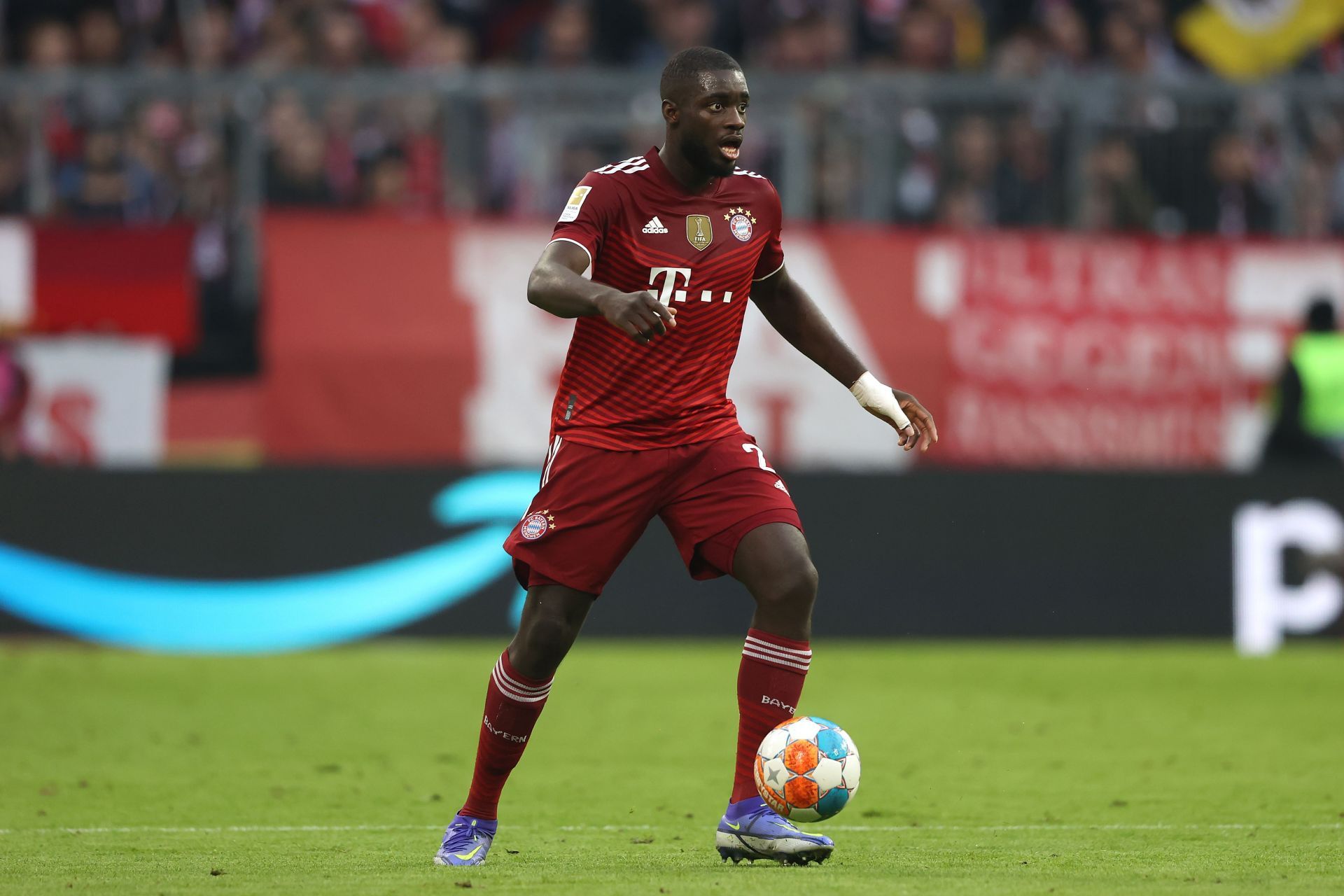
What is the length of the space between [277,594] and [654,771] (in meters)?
5.41

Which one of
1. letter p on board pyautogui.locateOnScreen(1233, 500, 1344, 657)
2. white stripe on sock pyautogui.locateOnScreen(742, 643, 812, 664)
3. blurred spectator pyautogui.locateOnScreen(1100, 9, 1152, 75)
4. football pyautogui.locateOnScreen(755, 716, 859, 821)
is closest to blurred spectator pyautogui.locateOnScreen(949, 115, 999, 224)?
blurred spectator pyautogui.locateOnScreen(1100, 9, 1152, 75)

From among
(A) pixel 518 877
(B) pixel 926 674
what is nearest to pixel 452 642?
(B) pixel 926 674

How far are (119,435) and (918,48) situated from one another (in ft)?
22.0

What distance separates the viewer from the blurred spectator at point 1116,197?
47.7ft

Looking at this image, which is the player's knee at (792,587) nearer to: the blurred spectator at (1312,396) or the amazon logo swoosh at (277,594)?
the amazon logo swoosh at (277,594)

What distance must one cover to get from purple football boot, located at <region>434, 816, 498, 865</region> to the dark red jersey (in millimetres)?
1242

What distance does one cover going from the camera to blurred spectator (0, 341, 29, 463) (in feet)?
44.5

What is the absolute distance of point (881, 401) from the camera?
21.9ft

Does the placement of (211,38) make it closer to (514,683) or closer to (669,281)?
(669,281)

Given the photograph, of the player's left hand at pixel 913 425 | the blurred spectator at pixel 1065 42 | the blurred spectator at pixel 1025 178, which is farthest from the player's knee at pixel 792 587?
the blurred spectator at pixel 1065 42

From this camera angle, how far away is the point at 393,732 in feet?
32.6

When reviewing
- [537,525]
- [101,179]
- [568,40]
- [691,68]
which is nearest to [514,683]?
[537,525]

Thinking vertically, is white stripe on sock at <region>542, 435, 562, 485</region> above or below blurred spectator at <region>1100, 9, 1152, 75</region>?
below

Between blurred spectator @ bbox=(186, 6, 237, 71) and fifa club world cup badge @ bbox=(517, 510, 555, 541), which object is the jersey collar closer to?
fifa club world cup badge @ bbox=(517, 510, 555, 541)
